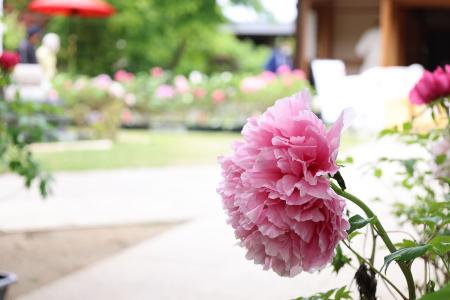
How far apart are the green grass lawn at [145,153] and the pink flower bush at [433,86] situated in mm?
4670

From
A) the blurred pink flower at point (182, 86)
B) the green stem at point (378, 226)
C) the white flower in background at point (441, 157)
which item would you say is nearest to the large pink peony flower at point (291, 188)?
the green stem at point (378, 226)

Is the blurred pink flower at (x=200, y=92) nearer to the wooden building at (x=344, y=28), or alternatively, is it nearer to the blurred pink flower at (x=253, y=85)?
the blurred pink flower at (x=253, y=85)

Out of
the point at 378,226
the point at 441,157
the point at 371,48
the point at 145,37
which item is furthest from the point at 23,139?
the point at 145,37

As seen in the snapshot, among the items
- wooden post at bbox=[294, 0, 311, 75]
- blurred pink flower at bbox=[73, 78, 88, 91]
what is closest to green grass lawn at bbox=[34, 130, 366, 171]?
blurred pink flower at bbox=[73, 78, 88, 91]

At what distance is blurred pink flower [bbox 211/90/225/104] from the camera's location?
12269 mm

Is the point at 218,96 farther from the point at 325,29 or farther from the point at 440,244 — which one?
the point at 440,244

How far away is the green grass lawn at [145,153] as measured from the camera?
7332mm

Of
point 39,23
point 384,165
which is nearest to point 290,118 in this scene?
point 384,165

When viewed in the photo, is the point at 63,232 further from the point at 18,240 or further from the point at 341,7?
the point at 341,7

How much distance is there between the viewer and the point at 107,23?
1962 centimetres

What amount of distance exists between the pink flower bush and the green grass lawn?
15.3 feet

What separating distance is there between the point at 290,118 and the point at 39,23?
68.3ft

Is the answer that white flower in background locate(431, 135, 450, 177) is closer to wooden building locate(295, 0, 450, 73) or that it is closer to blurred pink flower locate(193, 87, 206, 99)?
blurred pink flower locate(193, 87, 206, 99)

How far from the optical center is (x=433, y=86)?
4.35 ft
